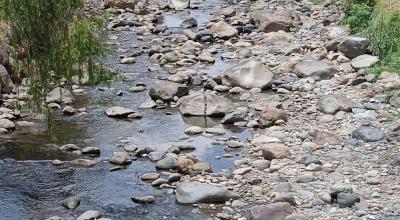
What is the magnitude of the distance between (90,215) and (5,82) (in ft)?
16.4

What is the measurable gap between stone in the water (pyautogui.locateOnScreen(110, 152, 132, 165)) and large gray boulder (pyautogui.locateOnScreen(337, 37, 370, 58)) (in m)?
5.44

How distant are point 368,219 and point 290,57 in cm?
685

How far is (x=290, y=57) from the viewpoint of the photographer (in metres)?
13.1

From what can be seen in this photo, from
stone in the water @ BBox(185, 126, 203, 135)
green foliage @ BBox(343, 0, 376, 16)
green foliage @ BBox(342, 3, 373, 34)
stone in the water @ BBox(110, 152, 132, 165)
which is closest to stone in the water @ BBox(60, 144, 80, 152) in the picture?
stone in the water @ BBox(110, 152, 132, 165)

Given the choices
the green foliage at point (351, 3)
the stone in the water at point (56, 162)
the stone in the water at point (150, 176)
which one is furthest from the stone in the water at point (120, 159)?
the green foliage at point (351, 3)

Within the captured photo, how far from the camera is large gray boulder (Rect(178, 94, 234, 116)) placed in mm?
10250

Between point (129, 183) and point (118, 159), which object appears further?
point (118, 159)

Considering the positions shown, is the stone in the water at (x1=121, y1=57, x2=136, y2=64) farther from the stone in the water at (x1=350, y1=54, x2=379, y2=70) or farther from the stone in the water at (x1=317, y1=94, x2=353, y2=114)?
the stone in the water at (x1=317, y1=94, x2=353, y2=114)

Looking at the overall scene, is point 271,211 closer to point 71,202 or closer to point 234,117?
point 71,202

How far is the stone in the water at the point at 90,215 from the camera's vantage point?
6.91 meters

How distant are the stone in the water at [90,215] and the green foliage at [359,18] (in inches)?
325

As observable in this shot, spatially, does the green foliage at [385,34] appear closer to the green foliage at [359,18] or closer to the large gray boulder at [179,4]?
the green foliage at [359,18]

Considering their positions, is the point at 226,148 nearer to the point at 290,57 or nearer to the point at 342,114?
the point at 342,114

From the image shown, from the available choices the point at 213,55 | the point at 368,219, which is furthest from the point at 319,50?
the point at 368,219
